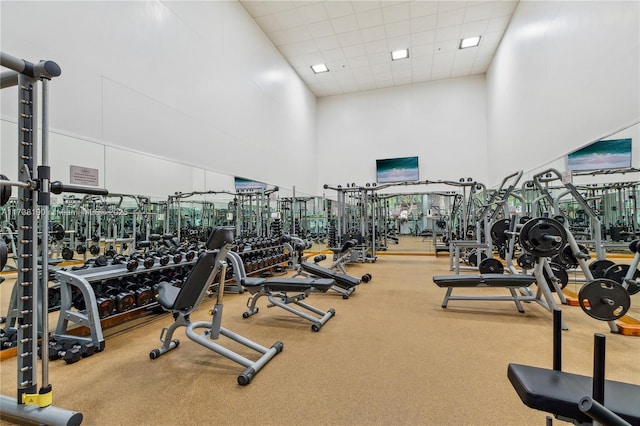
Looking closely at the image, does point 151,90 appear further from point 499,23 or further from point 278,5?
point 499,23

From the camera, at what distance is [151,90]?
406cm

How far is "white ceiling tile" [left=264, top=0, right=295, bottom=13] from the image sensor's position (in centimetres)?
626

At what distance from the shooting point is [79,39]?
3.24m

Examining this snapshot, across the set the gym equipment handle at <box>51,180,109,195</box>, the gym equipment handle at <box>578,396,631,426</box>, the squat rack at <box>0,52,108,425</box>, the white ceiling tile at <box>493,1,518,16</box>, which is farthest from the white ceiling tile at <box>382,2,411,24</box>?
the gym equipment handle at <box>578,396,631,426</box>

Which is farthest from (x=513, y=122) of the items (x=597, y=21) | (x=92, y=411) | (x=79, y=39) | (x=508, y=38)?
(x=92, y=411)

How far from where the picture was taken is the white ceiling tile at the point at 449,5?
6316 mm

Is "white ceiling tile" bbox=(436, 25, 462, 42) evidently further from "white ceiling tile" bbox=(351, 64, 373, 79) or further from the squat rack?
the squat rack

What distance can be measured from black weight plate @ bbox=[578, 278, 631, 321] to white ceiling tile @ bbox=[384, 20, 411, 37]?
6.70 m

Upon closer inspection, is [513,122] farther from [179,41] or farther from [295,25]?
[179,41]

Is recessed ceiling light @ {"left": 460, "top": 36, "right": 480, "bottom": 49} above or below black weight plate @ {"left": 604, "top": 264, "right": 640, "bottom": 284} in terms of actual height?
above

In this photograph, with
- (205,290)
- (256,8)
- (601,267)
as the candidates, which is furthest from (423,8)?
(205,290)

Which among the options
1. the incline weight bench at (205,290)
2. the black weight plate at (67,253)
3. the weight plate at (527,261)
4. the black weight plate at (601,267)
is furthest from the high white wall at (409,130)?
the incline weight bench at (205,290)

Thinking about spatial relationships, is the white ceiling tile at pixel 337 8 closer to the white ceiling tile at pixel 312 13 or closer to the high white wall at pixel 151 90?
the white ceiling tile at pixel 312 13

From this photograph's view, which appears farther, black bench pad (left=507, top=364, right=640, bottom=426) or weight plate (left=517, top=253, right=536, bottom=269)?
weight plate (left=517, top=253, right=536, bottom=269)
